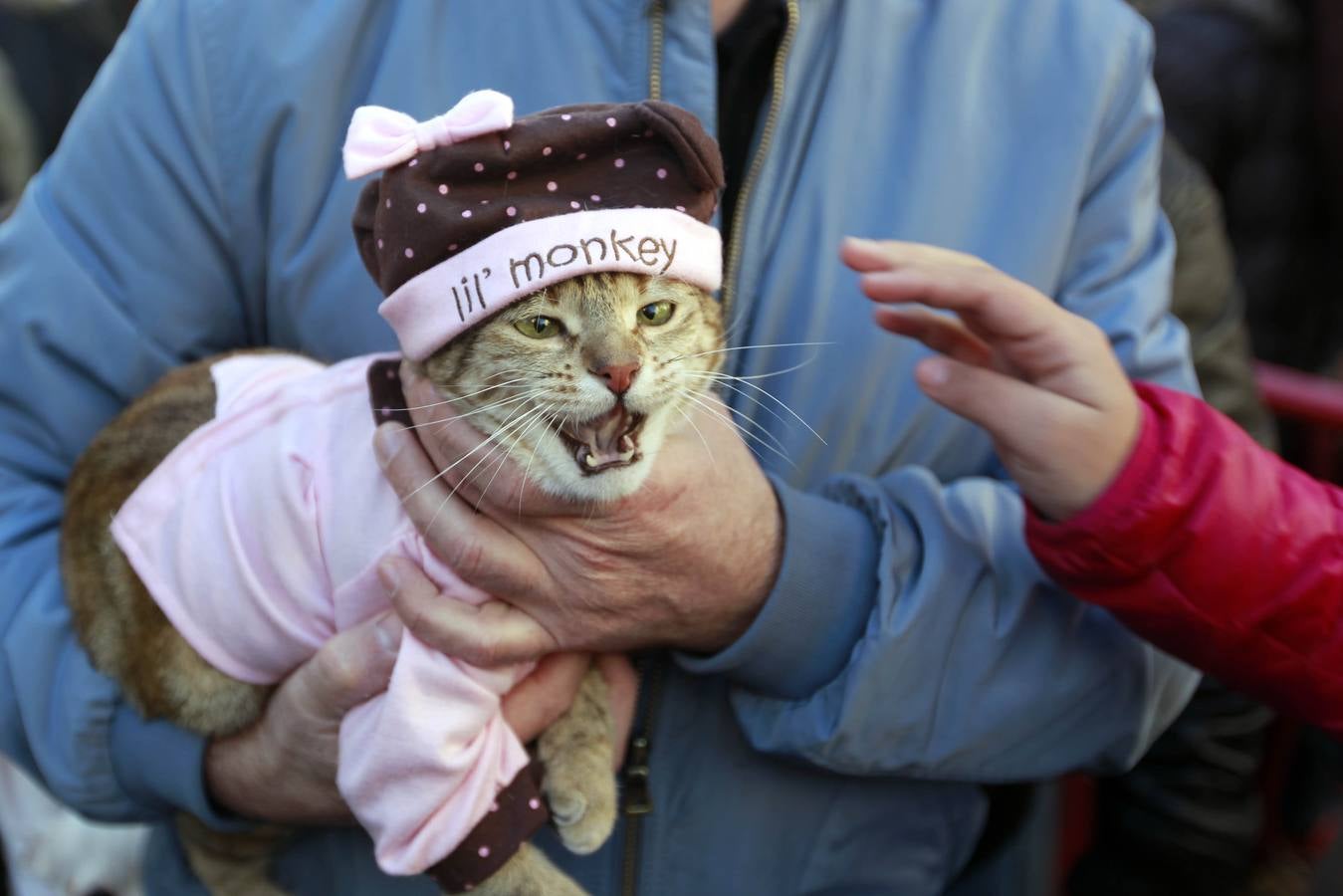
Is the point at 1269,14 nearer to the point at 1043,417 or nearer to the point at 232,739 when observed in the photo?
the point at 1043,417

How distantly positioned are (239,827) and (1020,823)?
1.26m

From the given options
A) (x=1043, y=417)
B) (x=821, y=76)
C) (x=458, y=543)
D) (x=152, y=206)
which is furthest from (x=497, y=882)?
(x=821, y=76)

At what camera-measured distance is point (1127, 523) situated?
54.2 inches

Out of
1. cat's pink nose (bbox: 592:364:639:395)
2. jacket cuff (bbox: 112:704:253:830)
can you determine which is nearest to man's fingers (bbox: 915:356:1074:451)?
cat's pink nose (bbox: 592:364:639:395)

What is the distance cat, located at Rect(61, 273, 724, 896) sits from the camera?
4.58 ft

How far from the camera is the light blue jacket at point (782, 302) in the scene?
5.17 ft

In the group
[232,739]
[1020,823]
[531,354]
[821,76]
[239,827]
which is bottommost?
[1020,823]

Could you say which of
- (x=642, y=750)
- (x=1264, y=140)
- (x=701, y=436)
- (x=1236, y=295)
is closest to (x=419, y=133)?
(x=701, y=436)

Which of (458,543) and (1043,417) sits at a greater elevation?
(1043,417)

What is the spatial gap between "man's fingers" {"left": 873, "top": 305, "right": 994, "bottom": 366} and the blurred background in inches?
33.3

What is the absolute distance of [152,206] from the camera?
5.33 feet

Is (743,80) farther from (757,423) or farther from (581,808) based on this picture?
(581,808)

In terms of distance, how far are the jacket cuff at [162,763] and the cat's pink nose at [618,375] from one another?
81cm

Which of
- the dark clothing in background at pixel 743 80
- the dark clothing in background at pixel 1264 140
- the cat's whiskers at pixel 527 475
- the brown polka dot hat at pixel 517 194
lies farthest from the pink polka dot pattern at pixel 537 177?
the dark clothing in background at pixel 1264 140
